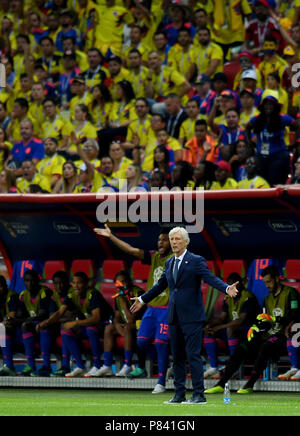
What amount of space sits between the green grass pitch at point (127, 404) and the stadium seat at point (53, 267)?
1.83 meters

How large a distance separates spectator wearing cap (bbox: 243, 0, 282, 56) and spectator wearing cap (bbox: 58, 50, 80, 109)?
10.1 ft

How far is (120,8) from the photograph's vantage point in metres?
18.5

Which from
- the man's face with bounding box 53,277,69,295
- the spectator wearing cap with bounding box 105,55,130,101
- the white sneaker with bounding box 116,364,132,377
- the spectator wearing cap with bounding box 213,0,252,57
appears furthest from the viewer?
the spectator wearing cap with bounding box 105,55,130,101

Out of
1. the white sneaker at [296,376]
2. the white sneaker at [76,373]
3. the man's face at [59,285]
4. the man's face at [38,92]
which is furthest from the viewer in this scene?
the man's face at [38,92]

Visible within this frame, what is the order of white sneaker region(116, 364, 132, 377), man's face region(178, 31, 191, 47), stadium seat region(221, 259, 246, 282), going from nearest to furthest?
white sneaker region(116, 364, 132, 377) → stadium seat region(221, 259, 246, 282) → man's face region(178, 31, 191, 47)

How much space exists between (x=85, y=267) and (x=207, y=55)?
4.64 m

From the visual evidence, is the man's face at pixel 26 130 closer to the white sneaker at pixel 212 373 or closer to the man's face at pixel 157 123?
the man's face at pixel 157 123

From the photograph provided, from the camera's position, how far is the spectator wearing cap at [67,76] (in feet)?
58.9

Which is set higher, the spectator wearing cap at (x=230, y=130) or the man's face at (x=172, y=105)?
the man's face at (x=172, y=105)

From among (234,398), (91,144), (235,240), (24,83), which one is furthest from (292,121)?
(24,83)

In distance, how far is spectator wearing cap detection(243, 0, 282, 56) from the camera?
16281 millimetres

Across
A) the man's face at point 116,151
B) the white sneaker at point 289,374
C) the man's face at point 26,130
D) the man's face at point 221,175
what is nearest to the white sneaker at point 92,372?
the white sneaker at point 289,374

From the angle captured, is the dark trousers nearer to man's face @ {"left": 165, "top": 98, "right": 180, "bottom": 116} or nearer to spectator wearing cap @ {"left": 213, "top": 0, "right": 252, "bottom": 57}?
man's face @ {"left": 165, "top": 98, "right": 180, "bottom": 116}

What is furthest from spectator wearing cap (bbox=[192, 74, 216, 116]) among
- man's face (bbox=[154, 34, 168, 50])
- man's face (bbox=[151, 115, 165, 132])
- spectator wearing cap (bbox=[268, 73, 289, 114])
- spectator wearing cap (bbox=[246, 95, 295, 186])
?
spectator wearing cap (bbox=[246, 95, 295, 186])
